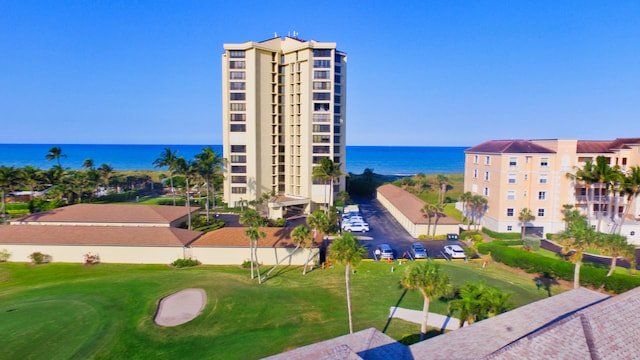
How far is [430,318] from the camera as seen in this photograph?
29.6m

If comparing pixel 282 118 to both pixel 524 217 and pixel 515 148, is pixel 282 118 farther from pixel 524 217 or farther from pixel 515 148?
pixel 524 217

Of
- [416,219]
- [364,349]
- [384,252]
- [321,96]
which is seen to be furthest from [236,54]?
[364,349]

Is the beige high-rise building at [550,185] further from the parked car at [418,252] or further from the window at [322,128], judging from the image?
the window at [322,128]

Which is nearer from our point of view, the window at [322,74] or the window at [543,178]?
the window at [543,178]

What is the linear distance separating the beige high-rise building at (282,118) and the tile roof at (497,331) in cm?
5064

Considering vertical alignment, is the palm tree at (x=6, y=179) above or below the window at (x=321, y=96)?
below

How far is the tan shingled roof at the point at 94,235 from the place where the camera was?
46.0 metres

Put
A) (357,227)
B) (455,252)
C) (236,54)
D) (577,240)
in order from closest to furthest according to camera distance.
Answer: (577,240)
(455,252)
(357,227)
(236,54)

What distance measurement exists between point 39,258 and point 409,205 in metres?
55.4

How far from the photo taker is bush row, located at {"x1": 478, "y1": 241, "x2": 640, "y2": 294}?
34.9m

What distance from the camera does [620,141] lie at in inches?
2373

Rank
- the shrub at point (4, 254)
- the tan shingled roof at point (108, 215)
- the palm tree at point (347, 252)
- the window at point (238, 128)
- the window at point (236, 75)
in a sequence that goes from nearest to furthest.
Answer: the palm tree at point (347, 252) → the shrub at point (4, 254) → the tan shingled roof at point (108, 215) → the window at point (236, 75) → the window at point (238, 128)

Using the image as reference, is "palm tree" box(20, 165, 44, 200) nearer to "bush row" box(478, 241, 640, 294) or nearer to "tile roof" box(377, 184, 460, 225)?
"tile roof" box(377, 184, 460, 225)

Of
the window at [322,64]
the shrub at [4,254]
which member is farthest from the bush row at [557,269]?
the shrub at [4,254]
